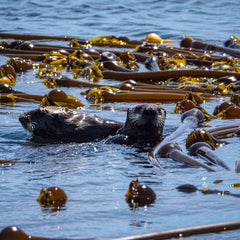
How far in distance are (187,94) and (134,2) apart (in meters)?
11.1

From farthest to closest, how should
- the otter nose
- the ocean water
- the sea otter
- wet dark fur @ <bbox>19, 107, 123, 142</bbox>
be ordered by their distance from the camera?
wet dark fur @ <bbox>19, 107, 123, 142</bbox>, the sea otter, the otter nose, the ocean water

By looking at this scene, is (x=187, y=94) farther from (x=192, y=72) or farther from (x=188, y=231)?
(x=188, y=231)

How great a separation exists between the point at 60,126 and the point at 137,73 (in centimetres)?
306

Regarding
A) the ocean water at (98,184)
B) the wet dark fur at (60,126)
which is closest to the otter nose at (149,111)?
the ocean water at (98,184)

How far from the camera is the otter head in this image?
5648mm

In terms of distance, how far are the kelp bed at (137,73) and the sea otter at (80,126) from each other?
1.74 ft

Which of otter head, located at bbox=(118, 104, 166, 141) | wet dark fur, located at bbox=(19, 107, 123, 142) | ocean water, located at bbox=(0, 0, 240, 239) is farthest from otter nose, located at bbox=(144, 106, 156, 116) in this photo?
wet dark fur, located at bbox=(19, 107, 123, 142)

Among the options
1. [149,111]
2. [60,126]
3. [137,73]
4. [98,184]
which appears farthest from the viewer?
[137,73]

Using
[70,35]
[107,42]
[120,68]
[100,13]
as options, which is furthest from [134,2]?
[120,68]

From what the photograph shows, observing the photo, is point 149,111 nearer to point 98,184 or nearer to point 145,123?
point 145,123

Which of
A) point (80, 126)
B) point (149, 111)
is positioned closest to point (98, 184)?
point (149, 111)

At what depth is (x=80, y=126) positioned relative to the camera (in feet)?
19.4

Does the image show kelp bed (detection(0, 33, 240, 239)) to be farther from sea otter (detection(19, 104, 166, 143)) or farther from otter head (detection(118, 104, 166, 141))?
sea otter (detection(19, 104, 166, 143))

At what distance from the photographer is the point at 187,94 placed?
739 centimetres
